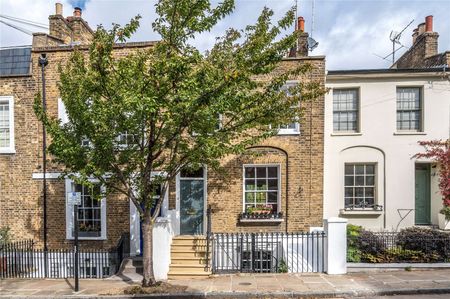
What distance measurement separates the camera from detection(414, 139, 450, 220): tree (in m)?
11.7

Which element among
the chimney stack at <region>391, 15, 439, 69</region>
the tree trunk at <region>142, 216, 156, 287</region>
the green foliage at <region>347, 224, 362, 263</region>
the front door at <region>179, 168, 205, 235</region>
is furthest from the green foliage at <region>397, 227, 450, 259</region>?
the chimney stack at <region>391, 15, 439, 69</region>

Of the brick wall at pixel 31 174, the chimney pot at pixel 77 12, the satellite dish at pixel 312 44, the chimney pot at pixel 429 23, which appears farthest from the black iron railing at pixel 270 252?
the chimney pot at pixel 77 12

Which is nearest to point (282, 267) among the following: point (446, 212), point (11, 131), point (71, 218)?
point (446, 212)

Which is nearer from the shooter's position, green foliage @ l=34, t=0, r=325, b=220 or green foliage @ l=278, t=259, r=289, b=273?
green foliage @ l=34, t=0, r=325, b=220

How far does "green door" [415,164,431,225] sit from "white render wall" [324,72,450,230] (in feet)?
0.64

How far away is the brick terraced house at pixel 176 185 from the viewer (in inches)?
455

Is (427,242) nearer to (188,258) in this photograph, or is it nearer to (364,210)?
(364,210)

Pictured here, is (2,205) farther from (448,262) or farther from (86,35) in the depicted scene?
(448,262)

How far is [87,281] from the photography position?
9.71m

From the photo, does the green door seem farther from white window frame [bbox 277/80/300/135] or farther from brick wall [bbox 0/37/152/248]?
brick wall [bbox 0/37/152/248]

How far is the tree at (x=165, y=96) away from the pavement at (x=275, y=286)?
4.86 ft

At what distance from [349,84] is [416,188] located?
5096mm

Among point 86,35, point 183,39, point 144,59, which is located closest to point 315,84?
point 183,39

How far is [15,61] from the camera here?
13.1 m
